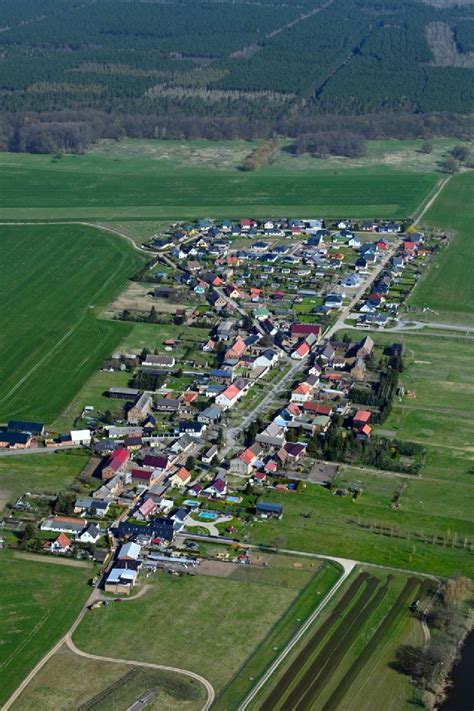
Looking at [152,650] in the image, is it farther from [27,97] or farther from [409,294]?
[27,97]

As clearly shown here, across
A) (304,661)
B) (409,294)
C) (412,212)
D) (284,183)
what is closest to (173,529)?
(304,661)

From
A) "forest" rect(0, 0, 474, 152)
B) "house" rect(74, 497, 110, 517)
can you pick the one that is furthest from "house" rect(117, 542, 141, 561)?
"forest" rect(0, 0, 474, 152)

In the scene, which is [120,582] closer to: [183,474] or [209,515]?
[209,515]

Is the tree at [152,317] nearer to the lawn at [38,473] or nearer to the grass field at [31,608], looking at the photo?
the lawn at [38,473]

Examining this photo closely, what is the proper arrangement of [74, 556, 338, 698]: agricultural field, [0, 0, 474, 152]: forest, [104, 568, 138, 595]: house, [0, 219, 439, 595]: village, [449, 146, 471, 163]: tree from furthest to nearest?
[0, 0, 474, 152]: forest
[449, 146, 471, 163]: tree
[0, 219, 439, 595]: village
[104, 568, 138, 595]: house
[74, 556, 338, 698]: agricultural field

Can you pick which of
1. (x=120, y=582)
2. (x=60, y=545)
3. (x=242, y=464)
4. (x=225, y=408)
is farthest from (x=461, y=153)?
(x=120, y=582)

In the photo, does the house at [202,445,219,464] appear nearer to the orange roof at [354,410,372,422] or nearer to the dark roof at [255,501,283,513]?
the dark roof at [255,501,283,513]
